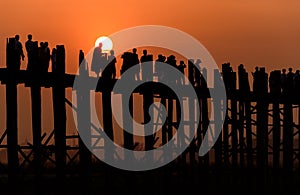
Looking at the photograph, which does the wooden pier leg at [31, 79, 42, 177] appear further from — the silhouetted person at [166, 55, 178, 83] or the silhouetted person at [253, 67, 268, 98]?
the silhouetted person at [253, 67, 268, 98]

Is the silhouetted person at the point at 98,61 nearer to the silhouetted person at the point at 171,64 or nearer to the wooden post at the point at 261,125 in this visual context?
the silhouetted person at the point at 171,64

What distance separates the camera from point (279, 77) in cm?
3027

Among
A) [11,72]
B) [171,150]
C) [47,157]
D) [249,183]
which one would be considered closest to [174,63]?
[171,150]

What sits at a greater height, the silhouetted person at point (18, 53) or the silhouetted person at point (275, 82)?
the silhouetted person at point (18, 53)

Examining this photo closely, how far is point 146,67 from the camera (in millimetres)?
25109

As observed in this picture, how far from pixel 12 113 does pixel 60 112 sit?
1.50 m

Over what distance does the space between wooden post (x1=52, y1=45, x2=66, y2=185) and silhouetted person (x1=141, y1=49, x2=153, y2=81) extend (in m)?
3.70

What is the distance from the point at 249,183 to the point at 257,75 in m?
3.07

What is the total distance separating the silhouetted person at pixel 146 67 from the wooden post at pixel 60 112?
3704mm

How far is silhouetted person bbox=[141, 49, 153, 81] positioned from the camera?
24.9m

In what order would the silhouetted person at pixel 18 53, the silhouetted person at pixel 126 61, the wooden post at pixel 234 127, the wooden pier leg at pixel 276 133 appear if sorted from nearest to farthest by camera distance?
the silhouetted person at pixel 18 53 → the silhouetted person at pixel 126 61 → the wooden post at pixel 234 127 → the wooden pier leg at pixel 276 133

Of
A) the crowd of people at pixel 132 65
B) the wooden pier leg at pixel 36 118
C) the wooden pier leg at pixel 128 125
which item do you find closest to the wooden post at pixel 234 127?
the crowd of people at pixel 132 65

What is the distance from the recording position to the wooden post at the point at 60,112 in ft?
69.9

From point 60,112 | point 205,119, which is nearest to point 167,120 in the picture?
point 205,119
